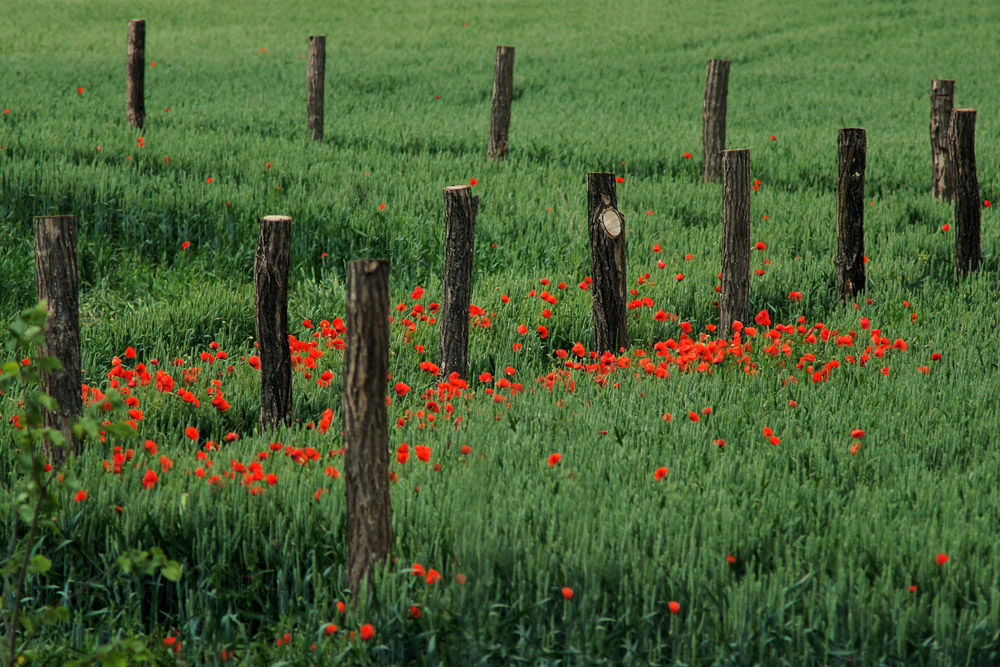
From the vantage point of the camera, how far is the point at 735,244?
619 centimetres

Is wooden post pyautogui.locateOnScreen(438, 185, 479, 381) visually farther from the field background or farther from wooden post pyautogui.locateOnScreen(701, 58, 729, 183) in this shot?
wooden post pyautogui.locateOnScreen(701, 58, 729, 183)

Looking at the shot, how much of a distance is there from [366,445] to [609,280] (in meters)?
3.11

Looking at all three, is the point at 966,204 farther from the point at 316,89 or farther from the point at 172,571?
the point at 316,89

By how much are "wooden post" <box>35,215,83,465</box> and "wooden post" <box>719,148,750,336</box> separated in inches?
165

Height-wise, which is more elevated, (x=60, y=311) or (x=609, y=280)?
(x=609, y=280)

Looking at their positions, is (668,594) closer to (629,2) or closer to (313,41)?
(313,41)

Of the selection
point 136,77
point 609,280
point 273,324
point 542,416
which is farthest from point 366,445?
point 136,77

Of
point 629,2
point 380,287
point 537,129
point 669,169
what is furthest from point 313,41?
point 629,2

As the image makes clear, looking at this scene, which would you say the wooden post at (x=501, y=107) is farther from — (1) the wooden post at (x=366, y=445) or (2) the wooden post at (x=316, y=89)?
(1) the wooden post at (x=366, y=445)

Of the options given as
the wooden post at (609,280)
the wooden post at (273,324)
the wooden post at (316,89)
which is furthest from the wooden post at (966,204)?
the wooden post at (316,89)

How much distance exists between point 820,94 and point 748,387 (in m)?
16.6

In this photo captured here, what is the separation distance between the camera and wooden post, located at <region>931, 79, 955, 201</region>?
9867 mm

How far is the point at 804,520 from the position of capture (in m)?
3.22

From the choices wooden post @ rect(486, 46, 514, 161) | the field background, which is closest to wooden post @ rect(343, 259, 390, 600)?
the field background
